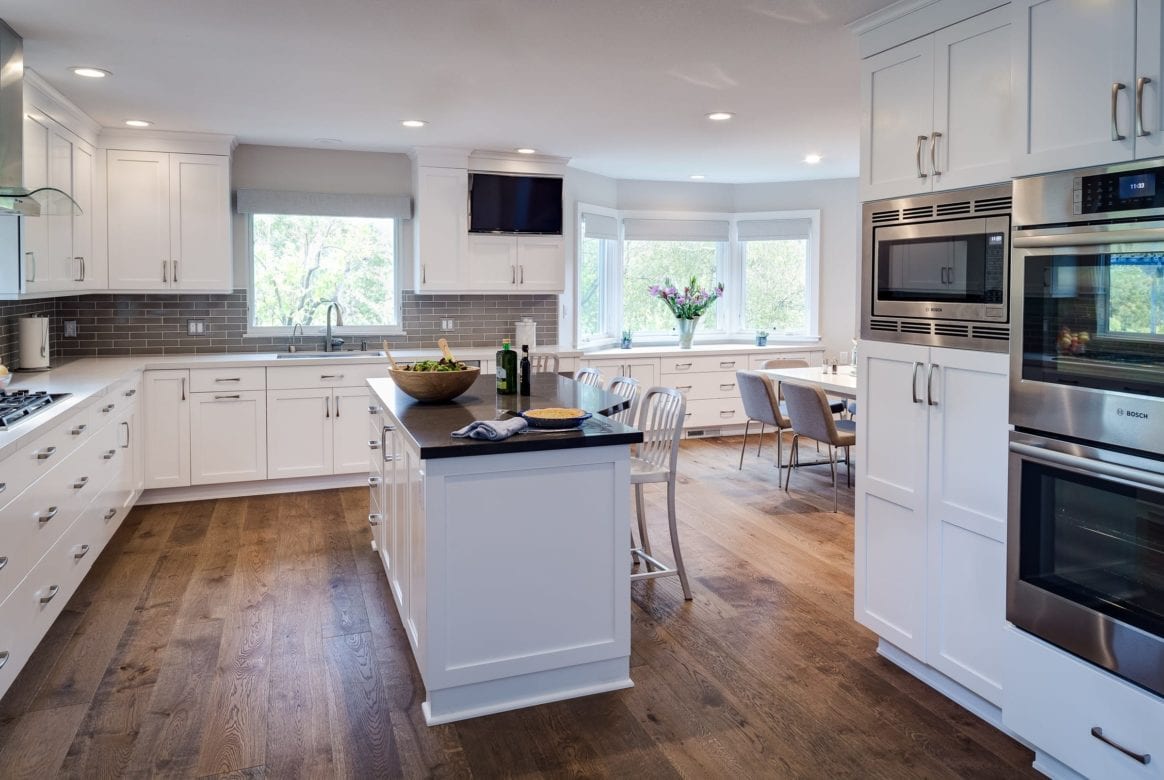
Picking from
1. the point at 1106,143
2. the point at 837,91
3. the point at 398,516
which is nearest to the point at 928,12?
the point at 1106,143

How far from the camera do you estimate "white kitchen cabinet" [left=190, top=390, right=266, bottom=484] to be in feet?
18.1

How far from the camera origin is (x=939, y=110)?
9.07ft

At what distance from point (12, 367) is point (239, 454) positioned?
1390 millimetres

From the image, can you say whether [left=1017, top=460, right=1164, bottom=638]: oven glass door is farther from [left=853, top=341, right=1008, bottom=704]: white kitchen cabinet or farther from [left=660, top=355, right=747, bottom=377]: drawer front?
[left=660, top=355, right=747, bottom=377]: drawer front

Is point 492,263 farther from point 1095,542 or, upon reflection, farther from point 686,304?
point 1095,542

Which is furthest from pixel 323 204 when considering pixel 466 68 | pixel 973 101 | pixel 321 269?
pixel 973 101

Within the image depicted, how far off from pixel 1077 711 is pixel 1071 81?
65.3 inches

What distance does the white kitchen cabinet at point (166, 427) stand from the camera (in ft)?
17.7

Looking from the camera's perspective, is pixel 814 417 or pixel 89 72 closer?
pixel 89 72

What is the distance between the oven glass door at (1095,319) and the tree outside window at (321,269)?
509 centimetres

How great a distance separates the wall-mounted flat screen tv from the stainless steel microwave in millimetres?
3755

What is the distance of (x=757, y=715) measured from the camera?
2.77m

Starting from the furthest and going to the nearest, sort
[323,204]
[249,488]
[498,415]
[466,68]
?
[323,204] < [249,488] < [466,68] < [498,415]

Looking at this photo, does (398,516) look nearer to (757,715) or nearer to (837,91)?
(757,715)
